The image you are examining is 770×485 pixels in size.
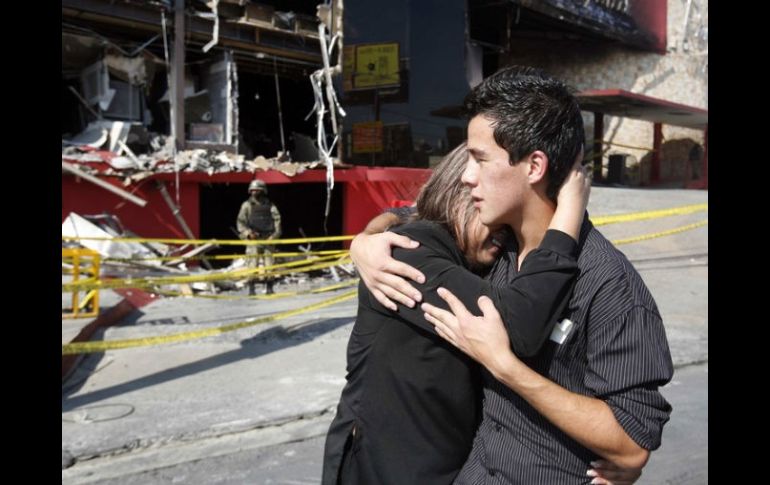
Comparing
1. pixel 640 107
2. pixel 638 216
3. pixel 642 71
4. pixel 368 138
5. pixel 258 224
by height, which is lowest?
pixel 258 224

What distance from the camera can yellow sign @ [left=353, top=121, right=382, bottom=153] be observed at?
49.6ft

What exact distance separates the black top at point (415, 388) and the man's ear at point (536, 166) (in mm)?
130

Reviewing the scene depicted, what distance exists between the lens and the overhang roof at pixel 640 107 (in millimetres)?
16750

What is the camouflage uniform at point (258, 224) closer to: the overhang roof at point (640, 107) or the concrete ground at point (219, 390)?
the concrete ground at point (219, 390)

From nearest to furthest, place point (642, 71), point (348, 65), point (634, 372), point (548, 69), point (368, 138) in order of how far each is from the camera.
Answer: point (634, 372), point (368, 138), point (348, 65), point (548, 69), point (642, 71)

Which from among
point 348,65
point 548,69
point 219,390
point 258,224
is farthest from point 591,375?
point 548,69

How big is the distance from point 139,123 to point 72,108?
77.1 inches

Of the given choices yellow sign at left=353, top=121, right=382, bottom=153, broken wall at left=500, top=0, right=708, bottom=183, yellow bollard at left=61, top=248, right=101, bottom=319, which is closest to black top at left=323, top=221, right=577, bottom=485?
yellow bollard at left=61, top=248, right=101, bottom=319

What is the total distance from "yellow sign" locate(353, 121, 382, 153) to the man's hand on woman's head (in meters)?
13.6

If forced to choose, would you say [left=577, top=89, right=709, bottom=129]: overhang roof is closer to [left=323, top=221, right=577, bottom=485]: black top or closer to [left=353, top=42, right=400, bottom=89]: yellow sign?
[left=353, top=42, right=400, bottom=89]: yellow sign

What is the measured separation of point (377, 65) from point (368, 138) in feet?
5.68

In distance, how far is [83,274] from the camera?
7.81 metres

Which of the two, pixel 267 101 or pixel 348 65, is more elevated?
pixel 348 65

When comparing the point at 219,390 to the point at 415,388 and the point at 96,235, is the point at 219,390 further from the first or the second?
the point at 96,235
